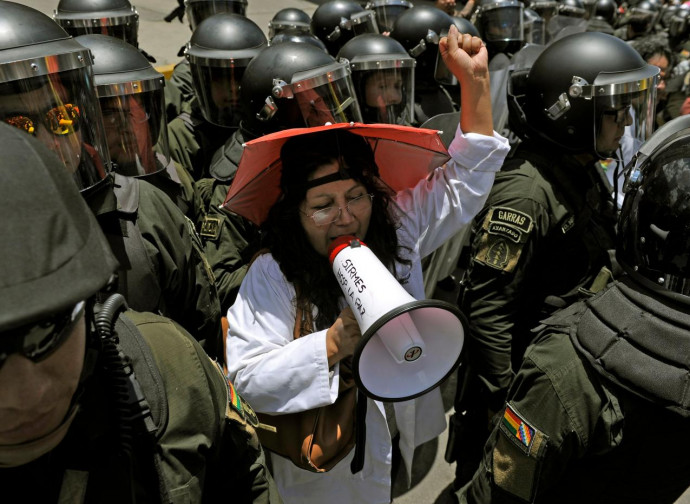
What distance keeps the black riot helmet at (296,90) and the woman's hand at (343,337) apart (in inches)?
52.9

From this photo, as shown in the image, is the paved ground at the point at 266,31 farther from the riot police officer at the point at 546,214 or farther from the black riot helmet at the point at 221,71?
the black riot helmet at the point at 221,71

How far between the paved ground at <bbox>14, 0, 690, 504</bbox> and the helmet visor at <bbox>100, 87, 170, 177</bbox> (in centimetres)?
226

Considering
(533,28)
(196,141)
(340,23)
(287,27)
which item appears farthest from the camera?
(533,28)

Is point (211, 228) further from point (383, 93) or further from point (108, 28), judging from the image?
point (108, 28)

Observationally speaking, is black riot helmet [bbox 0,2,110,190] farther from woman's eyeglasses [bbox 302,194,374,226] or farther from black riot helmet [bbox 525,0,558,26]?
black riot helmet [bbox 525,0,558,26]

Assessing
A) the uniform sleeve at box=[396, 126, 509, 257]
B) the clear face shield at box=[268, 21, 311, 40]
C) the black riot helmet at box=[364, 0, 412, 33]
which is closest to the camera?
the uniform sleeve at box=[396, 126, 509, 257]

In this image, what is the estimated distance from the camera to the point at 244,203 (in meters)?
2.09

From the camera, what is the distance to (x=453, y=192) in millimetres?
2139

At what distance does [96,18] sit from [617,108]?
13.2 feet

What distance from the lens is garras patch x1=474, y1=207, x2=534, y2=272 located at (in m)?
2.43

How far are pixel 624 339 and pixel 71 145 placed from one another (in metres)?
1.87

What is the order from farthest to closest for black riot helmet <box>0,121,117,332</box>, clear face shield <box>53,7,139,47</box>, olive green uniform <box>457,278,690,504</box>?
clear face shield <box>53,7,139,47</box>
olive green uniform <box>457,278,690,504</box>
black riot helmet <box>0,121,117,332</box>

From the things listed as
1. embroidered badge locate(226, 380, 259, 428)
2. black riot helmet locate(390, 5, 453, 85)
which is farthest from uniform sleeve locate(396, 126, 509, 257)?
black riot helmet locate(390, 5, 453, 85)

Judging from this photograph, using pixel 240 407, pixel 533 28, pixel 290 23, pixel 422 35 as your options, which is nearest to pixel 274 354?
pixel 240 407
